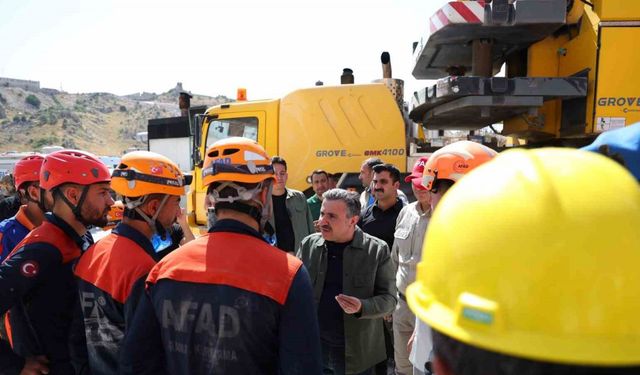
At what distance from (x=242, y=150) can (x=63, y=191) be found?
Result: 1.30m

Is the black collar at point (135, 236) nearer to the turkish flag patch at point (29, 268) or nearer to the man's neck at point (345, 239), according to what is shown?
the turkish flag patch at point (29, 268)

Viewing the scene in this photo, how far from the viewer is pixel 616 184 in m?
0.67

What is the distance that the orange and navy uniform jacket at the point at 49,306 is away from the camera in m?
2.03

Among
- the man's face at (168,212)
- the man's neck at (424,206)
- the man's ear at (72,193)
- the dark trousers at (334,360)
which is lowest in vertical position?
the dark trousers at (334,360)

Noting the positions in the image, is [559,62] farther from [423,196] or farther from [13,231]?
[13,231]

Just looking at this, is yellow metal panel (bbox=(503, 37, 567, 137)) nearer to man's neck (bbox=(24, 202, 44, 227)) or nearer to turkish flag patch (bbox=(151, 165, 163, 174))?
turkish flag patch (bbox=(151, 165, 163, 174))

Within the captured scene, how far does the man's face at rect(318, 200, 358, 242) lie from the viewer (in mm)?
2795

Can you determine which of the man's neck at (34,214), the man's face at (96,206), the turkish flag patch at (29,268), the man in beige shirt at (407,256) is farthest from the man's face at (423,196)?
the man's neck at (34,214)

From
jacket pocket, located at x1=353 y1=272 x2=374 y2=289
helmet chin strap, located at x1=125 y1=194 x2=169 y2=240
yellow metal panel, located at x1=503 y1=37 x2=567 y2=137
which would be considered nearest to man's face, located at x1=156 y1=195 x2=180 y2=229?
helmet chin strap, located at x1=125 y1=194 x2=169 y2=240

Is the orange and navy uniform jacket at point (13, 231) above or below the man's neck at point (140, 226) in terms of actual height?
below

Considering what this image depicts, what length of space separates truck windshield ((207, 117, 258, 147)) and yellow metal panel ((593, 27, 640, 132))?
4662mm

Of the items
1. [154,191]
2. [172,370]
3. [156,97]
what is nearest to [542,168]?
[172,370]

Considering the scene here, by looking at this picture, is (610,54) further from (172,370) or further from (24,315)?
(24,315)

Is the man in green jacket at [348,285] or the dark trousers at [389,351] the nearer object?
the man in green jacket at [348,285]
